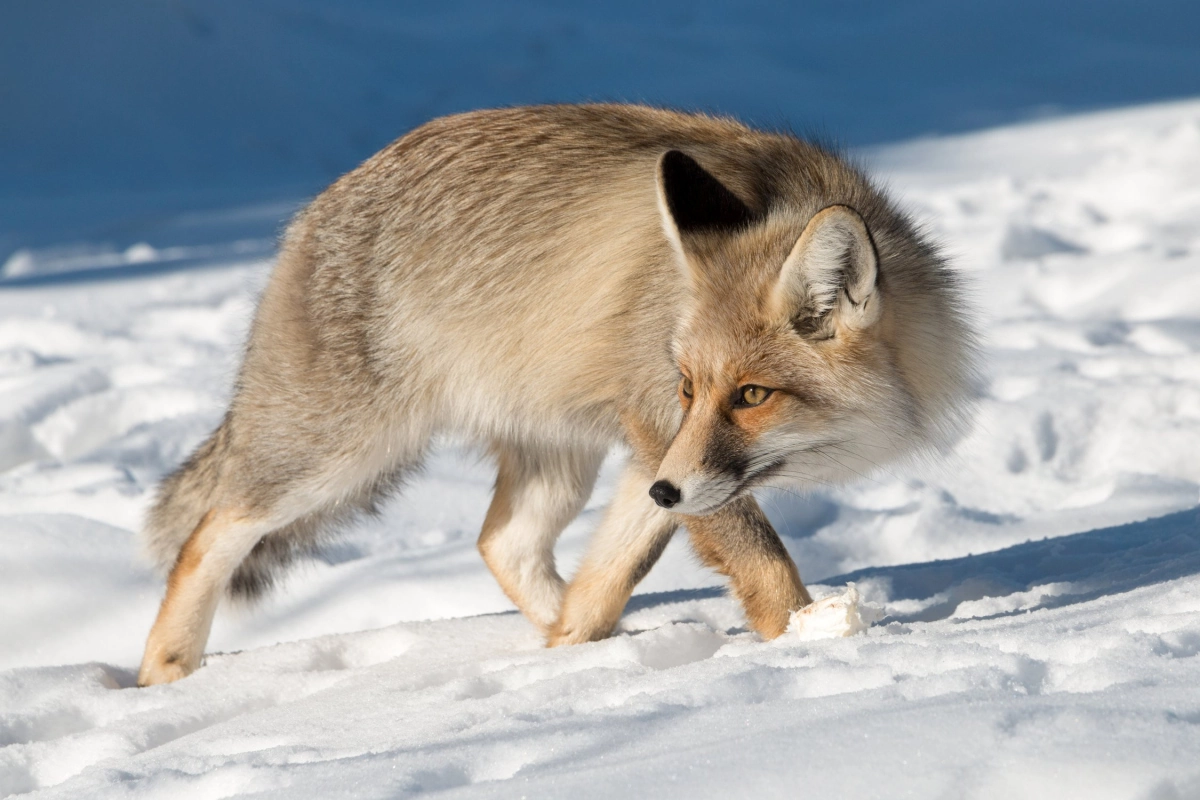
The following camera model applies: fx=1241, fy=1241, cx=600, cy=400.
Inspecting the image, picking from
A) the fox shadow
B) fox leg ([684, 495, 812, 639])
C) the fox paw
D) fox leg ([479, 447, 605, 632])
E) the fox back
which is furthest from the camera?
fox leg ([479, 447, 605, 632])

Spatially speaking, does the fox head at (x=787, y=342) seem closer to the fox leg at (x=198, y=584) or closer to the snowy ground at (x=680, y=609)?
the snowy ground at (x=680, y=609)

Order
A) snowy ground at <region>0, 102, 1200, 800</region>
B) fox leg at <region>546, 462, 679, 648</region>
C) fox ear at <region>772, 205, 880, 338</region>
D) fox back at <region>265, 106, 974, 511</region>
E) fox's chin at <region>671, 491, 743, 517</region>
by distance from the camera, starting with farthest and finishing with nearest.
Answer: fox leg at <region>546, 462, 679, 648</region>, fox back at <region>265, 106, 974, 511</region>, fox's chin at <region>671, 491, 743, 517</region>, fox ear at <region>772, 205, 880, 338</region>, snowy ground at <region>0, 102, 1200, 800</region>

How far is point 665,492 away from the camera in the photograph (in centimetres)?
300

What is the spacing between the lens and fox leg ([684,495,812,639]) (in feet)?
11.4

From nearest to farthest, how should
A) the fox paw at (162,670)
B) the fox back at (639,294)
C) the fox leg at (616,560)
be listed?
the fox back at (639,294) < the fox leg at (616,560) < the fox paw at (162,670)

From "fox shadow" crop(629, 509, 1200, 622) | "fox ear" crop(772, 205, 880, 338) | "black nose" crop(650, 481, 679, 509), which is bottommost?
"fox shadow" crop(629, 509, 1200, 622)

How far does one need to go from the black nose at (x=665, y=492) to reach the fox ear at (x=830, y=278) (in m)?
0.56

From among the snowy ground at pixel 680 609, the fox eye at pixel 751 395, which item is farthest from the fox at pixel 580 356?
the snowy ground at pixel 680 609

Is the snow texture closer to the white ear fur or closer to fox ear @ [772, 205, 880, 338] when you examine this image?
fox ear @ [772, 205, 880, 338]

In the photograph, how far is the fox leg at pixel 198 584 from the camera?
4.12 meters

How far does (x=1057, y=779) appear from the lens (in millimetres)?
1771

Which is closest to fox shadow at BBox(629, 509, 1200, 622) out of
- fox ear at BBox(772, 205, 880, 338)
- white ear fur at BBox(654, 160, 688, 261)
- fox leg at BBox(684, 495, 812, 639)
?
fox leg at BBox(684, 495, 812, 639)

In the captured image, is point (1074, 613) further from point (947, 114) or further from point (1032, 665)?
point (947, 114)

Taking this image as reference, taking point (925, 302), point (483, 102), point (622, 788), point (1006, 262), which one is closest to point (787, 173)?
point (925, 302)
